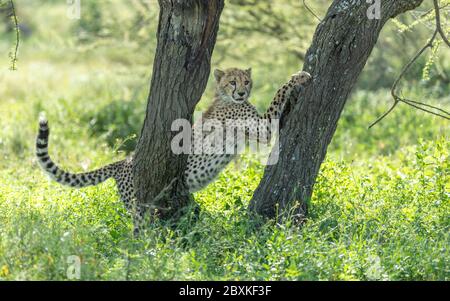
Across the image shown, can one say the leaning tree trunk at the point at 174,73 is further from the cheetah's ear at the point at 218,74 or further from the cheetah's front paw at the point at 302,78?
the cheetah's ear at the point at 218,74

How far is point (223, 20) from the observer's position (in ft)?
36.3

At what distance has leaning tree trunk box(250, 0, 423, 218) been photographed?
544 cm

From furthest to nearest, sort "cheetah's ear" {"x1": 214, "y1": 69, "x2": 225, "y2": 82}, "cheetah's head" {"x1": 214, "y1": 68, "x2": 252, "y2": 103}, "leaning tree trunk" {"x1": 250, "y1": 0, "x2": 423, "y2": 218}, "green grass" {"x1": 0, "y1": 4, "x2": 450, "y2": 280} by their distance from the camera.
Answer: "cheetah's ear" {"x1": 214, "y1": 69, "x2": 225, "y2": 82}, "cheetah's head" {"x1": 214, "y1": 68, "x2": 252, "y2": 103}, "leaning tree trunk" {"x1": 250, "y1": 0, "x2": 423, "y2": 218}, "green grass" {"x1": 0, "y1": 4, "x2": 450, "y2": 280}

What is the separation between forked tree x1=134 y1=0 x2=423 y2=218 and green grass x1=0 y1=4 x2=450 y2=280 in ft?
0.86

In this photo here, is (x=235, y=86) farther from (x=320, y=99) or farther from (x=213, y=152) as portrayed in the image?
(x=320, y=99)

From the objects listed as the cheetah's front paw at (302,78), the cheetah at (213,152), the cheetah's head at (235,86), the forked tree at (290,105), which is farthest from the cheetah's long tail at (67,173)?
the cheetah's front paw at (302,78)

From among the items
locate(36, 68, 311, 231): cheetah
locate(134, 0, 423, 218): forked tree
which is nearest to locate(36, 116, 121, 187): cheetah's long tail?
locate(36, 68, 311, 231): cheetah

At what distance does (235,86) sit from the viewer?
6613mm

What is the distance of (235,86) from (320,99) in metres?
1.25

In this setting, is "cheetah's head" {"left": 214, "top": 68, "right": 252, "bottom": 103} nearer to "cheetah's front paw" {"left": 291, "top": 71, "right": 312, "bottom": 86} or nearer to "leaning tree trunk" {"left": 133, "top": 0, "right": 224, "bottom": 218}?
"cheetah's front paw" {"left": 291, "top": 71, "right": 312, "bottom": 86}

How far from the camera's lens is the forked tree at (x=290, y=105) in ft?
16.5

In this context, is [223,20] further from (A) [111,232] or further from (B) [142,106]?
(A) [111,232]

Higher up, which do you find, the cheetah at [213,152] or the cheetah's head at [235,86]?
the cheetah's head at [235,86]

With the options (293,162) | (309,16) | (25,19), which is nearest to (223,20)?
(309,16)
